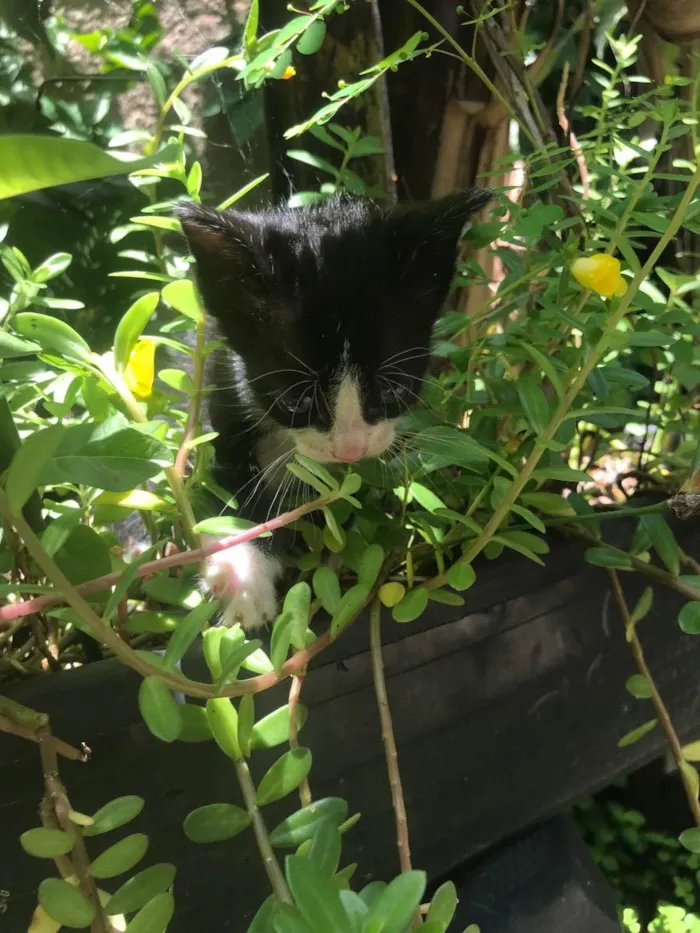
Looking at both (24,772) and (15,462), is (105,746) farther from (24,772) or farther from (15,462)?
(15,462)

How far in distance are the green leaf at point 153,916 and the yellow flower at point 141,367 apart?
12.1 inches

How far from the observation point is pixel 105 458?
324 mm

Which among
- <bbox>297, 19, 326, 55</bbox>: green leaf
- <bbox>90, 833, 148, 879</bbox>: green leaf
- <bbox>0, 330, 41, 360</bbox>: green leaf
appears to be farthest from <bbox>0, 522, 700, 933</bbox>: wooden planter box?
<bbox>297, 19, 326, 55</bbox>: green leaf

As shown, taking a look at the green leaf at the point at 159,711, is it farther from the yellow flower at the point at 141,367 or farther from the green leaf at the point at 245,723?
the yellow flower at the point at 141,367

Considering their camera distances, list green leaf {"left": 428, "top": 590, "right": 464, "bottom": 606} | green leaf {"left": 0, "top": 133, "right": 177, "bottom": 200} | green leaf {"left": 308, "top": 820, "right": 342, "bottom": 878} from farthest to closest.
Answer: green leaf {"left": 428, "top": 590, "right": 464, "bottom": 606}
green leaf {"left": 308, "top": 820, "right": 342, "bottom": 878}
green leaf {"left": 0, "top": 133, "right": 177, "bottom": 200}

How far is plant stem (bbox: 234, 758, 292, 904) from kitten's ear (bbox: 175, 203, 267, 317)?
0.42 meters

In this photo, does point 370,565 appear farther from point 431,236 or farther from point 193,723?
point 431,236

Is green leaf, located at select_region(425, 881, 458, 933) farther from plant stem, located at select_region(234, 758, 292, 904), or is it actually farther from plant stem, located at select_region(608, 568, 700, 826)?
plant stem, located at select_region(608, 568, 700, 826)

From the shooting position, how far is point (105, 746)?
443 millimetres

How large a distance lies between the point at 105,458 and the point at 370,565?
0.20m

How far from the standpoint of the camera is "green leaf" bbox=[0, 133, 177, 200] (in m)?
0.21

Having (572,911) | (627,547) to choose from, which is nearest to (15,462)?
(627,547)

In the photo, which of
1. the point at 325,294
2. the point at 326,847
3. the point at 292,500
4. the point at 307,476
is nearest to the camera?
the point at 326,847

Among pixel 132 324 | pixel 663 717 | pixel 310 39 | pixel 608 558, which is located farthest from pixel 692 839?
pixel 310 39
